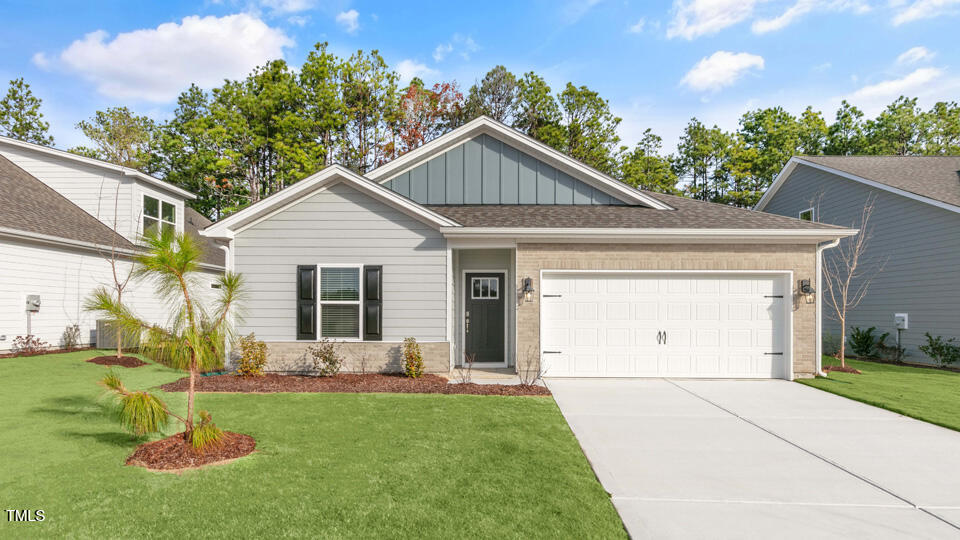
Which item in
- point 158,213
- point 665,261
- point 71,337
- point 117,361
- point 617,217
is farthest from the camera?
point 158,213

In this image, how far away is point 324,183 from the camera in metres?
8.90

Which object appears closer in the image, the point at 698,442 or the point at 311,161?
the point at 698,442

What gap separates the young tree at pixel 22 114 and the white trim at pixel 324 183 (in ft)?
99.1

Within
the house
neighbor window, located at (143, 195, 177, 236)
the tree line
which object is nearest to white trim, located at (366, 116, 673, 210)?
the house

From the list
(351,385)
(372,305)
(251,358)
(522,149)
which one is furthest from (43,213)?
(522,149)

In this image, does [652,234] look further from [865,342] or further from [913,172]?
[913,172]

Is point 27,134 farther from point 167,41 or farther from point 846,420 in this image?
point 846,420

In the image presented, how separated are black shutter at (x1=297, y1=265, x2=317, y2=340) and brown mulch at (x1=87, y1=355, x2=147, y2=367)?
464 centimetres

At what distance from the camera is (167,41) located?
24281mm

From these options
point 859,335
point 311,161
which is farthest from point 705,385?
point 311,161

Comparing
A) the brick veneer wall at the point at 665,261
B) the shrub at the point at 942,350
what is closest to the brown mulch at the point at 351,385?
the brick veneer wall at the point at 665,261

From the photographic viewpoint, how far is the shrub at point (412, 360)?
8531 millimetres

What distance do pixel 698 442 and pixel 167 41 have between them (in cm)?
3080

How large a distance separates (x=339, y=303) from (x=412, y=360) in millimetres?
1870
